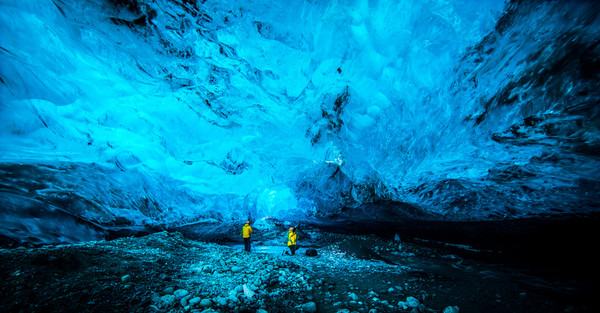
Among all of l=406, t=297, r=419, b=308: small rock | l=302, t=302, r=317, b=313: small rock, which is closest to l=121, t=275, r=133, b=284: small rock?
l=302, t=302, r=317, b=313: small rock

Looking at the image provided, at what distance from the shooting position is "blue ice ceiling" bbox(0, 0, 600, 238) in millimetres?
4355

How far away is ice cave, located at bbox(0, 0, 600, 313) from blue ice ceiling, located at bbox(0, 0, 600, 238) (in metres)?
0.04

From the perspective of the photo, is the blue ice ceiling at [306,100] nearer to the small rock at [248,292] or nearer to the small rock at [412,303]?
the small rock at [412,303]

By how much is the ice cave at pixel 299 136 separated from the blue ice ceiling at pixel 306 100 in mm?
44

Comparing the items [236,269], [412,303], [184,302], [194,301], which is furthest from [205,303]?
[412,303]

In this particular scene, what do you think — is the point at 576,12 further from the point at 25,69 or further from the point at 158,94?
the point at 25,69

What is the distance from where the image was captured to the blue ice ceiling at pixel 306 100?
436cm

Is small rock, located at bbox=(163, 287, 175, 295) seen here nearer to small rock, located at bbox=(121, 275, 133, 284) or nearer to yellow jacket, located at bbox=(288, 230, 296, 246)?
small rock, located at bbox=(121, 275, 133, 284)

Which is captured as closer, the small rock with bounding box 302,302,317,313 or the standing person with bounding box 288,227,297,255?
the small rock with bounding box 302,302,317,313

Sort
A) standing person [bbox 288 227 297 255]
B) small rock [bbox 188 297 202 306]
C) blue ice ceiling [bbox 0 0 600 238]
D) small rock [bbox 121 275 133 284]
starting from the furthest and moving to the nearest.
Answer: standing person [bbox 288 227 297 255] → blue ice ceiling [bbox 0 0 600 238] → small rock [bbox 121 275 133 284] → small rock [bbox 188 297 202 306]

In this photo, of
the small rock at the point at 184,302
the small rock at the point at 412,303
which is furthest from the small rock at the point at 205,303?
the small rock at the point at 412,303

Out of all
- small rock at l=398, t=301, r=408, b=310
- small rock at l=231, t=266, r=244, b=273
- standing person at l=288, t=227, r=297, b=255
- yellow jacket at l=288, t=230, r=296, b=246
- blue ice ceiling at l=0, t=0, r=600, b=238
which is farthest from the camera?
yellow jacket at l=288, t=230, r=296, b=246

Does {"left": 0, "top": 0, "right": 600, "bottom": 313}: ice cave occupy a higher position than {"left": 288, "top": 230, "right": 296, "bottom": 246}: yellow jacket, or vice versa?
{"left": 0, "top": 0, "right": 600, "bottom": 313}: ice cave

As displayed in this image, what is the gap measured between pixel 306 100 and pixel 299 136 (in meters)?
1.68
